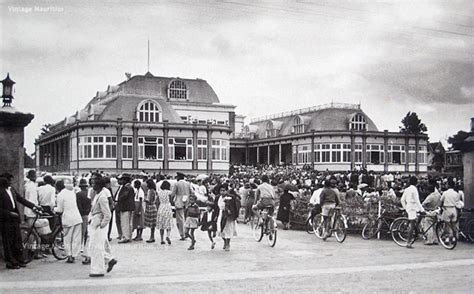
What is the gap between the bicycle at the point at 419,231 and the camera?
13.3 meters

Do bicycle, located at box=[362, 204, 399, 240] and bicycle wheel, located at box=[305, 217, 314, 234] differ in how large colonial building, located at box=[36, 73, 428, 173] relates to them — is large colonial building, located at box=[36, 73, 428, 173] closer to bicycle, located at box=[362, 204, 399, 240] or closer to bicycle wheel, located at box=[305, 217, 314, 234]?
bicycle wheel, located at box=[305, 217, 314, 234]

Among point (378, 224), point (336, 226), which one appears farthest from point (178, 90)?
point (336, 226)

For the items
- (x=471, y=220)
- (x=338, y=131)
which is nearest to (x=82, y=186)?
(x=471, y=220)

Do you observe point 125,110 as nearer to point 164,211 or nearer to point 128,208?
point 164,211

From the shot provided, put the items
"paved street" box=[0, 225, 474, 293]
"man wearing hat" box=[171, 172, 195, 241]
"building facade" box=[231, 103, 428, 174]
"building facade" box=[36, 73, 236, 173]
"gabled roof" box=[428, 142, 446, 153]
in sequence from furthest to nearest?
"gabled roof" box=[428, 142, 446, 153]
"building facade" box=[231, 103, 428, 174]
"building facade" box=[36, 73, 236, 173]
"man wearing hat" box=[171, 172, 195, 241]
"paved street" box=[0, 225, 474, 293]

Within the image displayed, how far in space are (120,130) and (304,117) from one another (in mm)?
22560

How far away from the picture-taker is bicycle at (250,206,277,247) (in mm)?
13648

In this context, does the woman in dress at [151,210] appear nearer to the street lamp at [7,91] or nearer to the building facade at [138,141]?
the street lamp at [7,91]

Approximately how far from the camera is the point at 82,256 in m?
11.7

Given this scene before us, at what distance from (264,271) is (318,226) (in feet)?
19.4

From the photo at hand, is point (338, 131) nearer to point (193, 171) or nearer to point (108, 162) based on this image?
point (193, 171)

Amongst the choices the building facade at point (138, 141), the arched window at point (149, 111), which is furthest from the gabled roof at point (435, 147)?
the arched window at point (149, 111)

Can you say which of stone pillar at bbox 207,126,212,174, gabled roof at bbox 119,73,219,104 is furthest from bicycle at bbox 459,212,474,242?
gabled roof at bbox 119,73,219,104

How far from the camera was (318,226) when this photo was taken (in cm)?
1565
